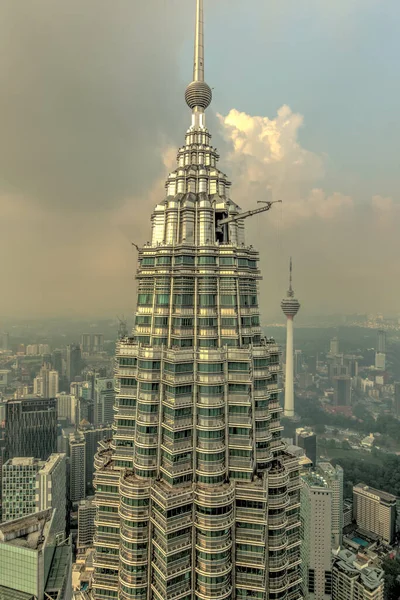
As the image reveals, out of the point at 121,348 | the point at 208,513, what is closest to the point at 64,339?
the point at 121,348

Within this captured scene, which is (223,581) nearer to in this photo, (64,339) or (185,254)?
(185,254)

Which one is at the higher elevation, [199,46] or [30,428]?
[199,46]

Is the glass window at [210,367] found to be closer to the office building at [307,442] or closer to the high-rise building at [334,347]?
the office building at [307,442]

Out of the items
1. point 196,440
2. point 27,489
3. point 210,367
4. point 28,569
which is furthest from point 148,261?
point 27,489

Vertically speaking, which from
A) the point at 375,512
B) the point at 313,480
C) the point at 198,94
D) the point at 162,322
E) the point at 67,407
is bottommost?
the point at 375,512

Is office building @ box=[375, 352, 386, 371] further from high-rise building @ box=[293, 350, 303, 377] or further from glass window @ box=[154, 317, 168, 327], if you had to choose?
glass window @ box=[154, 317, 168, 327]

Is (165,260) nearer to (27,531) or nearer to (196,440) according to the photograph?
(196,440)

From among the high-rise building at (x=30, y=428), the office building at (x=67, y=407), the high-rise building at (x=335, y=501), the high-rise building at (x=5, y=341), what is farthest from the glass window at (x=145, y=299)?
the office building at (x=67, y=407)
